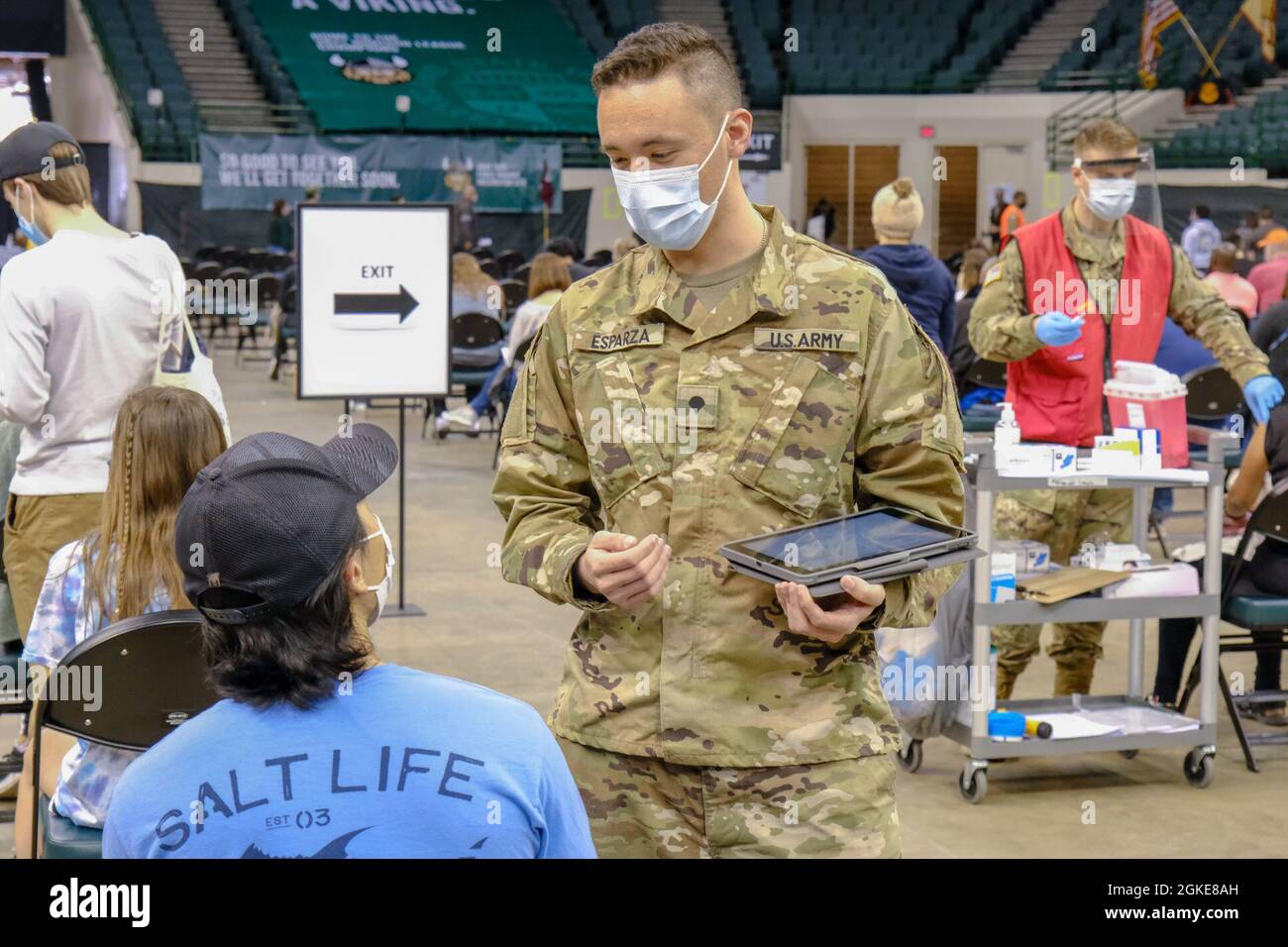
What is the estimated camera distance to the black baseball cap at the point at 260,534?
5.35 feet

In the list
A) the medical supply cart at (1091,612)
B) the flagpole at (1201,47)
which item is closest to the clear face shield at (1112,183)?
the medical supply cart at (1091,612)

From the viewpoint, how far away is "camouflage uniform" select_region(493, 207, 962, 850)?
2.13 meters

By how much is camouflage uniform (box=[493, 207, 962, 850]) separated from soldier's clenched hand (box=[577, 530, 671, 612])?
0.08 meters

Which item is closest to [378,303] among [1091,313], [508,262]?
[1091,313]

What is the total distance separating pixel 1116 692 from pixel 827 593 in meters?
4.00

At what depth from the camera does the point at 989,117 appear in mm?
27406

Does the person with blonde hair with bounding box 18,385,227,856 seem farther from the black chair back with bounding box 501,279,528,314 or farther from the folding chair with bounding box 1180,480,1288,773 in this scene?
the black chair back with bounding box 501,279,528,314

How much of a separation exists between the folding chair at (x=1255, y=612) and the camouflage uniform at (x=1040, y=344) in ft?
1.26

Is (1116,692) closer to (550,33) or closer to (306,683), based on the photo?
(306,683)

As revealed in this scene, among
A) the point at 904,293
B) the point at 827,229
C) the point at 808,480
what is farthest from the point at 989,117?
the point at 808,480

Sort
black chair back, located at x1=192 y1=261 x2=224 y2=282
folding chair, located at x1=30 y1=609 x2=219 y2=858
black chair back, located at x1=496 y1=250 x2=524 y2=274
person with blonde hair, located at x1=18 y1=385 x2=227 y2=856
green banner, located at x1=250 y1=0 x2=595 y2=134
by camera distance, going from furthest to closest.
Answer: green banner, located at x1=250 y1=0 x2=595 y2=134, black chair back, located at x1=496 y1=250 x2=524 y2=274, black chair back, located at x1=192 y1=261 x2=224 y2=282, person with blonde hair, located at x1=18 y1=385 x2=227 y2=856, folding chair, located at x1=30 y1=609 x2=219 y2=858

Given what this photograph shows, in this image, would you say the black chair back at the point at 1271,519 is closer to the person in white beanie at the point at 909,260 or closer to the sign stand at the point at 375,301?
the person in white beanie at the point at 909,260

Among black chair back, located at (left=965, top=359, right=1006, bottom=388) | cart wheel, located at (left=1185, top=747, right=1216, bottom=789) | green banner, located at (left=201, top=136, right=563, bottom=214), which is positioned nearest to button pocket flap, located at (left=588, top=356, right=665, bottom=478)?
cart wheel, located at (left=1185, top=747, right=1216, bottom=789)

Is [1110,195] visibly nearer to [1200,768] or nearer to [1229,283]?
[1200,768]
